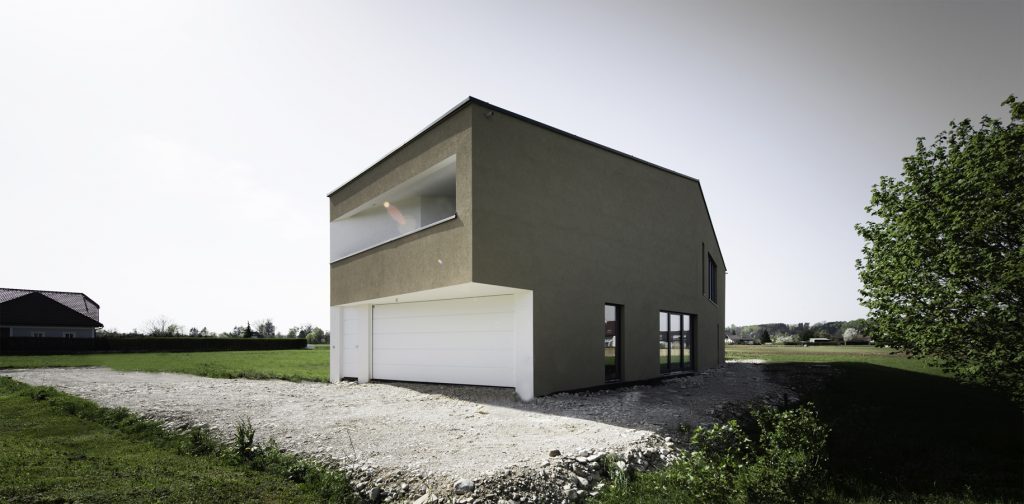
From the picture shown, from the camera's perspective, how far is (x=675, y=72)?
12727 mm

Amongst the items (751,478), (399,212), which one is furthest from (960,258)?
(399,212)

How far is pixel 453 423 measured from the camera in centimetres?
957

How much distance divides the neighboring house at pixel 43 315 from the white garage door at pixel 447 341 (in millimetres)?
42659

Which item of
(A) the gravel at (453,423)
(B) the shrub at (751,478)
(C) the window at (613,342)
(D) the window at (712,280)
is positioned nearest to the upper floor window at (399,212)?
(A) the gravel at (453,423)

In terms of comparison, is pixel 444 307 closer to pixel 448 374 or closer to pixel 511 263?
pixel 448 374

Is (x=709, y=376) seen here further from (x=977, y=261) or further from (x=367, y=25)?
(x=367, y=25)

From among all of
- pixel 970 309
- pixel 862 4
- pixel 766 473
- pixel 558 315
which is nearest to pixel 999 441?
pixel 970 309

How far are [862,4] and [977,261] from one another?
20.1ft

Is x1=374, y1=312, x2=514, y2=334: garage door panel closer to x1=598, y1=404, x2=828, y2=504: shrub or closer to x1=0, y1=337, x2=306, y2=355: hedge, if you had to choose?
x1=598, y1=404, x2=828, y2=504: shrub

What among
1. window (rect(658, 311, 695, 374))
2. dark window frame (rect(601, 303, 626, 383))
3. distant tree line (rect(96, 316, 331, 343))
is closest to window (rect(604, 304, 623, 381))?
dark window frame (rect(601, 303, 626, 383))

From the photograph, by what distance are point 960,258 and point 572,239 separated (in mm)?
8350

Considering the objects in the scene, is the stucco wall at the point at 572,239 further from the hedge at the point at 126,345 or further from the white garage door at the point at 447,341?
the hedge at the point at 126,345

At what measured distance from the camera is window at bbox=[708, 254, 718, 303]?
81.2 feet

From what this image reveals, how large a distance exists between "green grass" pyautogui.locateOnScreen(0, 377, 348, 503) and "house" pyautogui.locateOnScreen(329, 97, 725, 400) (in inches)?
236
